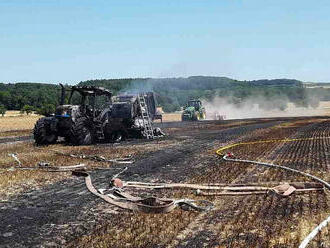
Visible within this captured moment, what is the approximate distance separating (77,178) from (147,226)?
180 inches

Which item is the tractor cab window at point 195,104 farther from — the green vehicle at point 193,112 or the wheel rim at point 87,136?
the wheel rim at point 87,136

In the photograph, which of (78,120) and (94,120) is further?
(94,120)

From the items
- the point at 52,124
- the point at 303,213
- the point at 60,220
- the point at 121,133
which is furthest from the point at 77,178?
the point at 121,133

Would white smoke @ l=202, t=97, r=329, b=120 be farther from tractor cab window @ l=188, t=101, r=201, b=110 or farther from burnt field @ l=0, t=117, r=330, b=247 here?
burnt field @ l=0, t=117, r=330, b=247

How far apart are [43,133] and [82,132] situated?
1805mm

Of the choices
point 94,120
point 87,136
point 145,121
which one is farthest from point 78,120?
point 145,121

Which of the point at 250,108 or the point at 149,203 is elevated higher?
the point at 250,108

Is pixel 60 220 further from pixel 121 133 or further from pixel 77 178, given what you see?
pixel 121 133

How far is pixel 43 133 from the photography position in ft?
58.9

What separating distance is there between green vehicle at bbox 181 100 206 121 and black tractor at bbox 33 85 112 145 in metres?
23.7

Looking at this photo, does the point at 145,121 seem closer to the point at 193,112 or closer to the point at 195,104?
the point at 193,112

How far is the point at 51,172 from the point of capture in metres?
11.1

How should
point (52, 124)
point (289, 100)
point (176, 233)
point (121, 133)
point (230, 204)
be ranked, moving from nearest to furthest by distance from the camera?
point (176, 233)
point (230, 204)
point (52, 124)
point (121, 133)
point (289, 100)

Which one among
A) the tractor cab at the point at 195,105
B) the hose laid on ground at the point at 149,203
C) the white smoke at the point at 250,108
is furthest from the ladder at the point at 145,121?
the white smoke at the point at 250,108
